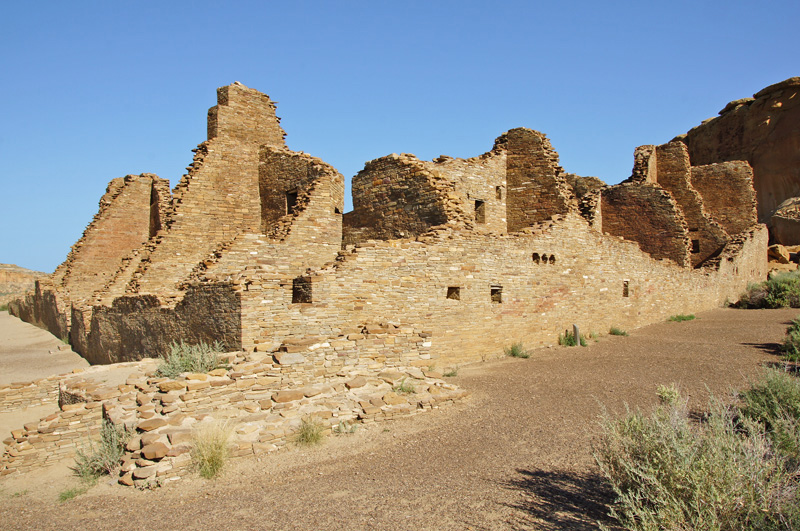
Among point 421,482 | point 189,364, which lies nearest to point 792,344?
point 421,482

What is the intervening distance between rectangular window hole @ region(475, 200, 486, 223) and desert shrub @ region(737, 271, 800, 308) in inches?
501

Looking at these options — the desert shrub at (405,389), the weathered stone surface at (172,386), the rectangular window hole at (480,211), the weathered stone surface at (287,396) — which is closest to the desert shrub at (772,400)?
the desert shrub at (405,389)

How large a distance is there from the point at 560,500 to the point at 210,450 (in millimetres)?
3688

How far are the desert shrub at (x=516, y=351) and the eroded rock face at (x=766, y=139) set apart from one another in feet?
101

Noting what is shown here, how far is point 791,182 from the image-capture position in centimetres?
3247

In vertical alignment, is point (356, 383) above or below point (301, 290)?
below

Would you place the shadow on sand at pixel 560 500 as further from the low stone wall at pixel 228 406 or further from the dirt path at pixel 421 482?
the low stone wall at pixel 228 406

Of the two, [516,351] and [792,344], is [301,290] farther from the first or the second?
[792,344]

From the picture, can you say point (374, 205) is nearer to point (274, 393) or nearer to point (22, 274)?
point (274, 393)

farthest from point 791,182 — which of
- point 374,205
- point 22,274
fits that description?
point 22,274

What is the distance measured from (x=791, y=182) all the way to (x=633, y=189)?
19058 mm

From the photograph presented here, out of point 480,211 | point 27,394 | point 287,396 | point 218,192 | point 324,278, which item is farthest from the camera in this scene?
point 480,211

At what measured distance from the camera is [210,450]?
5.46 meters

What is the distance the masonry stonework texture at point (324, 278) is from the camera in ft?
23.3
